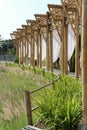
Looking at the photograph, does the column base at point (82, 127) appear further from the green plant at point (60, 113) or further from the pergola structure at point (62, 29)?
the green plant at point (60, 113)

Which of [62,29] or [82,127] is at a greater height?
[62,29]

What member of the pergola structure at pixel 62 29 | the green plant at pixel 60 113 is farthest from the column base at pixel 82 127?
the green plant at pixel 60 113

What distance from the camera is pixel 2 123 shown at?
5.76 metres

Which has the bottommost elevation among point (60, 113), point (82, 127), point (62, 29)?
point (82, 127)

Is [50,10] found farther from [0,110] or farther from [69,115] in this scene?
[69,115]

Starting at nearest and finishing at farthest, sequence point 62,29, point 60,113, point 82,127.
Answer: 1. point 82,127
2. point 60,113
3. point 62,29

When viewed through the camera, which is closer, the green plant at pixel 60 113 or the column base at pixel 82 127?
the column base at pixel 82 127

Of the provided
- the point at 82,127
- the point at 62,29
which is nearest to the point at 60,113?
the point at 82,127

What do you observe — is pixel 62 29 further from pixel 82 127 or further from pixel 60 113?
pixel 82 127

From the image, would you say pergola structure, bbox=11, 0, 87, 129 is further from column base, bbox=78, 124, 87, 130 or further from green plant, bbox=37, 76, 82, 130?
green plant, bbox=37, 76, 82, 130

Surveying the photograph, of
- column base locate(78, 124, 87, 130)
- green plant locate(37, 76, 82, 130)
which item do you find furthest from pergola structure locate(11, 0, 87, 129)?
green plant locate(37, 76, 82, 130)

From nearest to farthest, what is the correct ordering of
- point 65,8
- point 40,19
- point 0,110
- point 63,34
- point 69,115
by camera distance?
point 69,115 < point 0,110 < point 65,8 < point 63,34 < point 40,19

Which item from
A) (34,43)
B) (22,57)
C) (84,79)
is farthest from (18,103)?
(22,57)

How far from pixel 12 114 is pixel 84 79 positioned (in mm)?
1580
